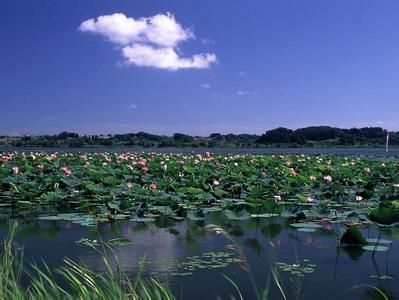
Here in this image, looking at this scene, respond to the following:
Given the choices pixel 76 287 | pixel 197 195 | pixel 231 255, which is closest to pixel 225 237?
pixel 231 255

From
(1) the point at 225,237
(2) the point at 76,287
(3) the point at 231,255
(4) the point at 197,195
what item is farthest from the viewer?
(4) the point at 197,195

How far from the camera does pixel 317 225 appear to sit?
21.4ft

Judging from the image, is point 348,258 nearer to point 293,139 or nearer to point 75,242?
point 75,242

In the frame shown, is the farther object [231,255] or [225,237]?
[225,237]

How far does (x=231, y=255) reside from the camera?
16.1ft

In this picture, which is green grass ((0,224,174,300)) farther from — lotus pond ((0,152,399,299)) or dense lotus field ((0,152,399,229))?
dense lotus field ((0,152,399,229))

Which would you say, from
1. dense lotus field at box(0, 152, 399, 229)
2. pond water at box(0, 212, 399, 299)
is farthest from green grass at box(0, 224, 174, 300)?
dense lotus field at box(0, 152, 399, 229)

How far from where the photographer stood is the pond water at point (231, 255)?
3943mm

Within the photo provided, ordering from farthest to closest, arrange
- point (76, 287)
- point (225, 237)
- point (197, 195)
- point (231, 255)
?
point (197, 195) → point (225, 237) → point (231, 255) → point (76, 287)

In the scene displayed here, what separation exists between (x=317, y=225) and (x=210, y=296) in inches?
123

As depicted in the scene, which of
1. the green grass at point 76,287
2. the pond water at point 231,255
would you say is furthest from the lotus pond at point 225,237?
the green grass at point 76,287

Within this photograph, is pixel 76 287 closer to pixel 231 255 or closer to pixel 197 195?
pixel 231 255

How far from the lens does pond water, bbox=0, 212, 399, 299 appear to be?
3.94 m

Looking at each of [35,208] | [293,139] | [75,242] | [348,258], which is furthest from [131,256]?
[293,139]
